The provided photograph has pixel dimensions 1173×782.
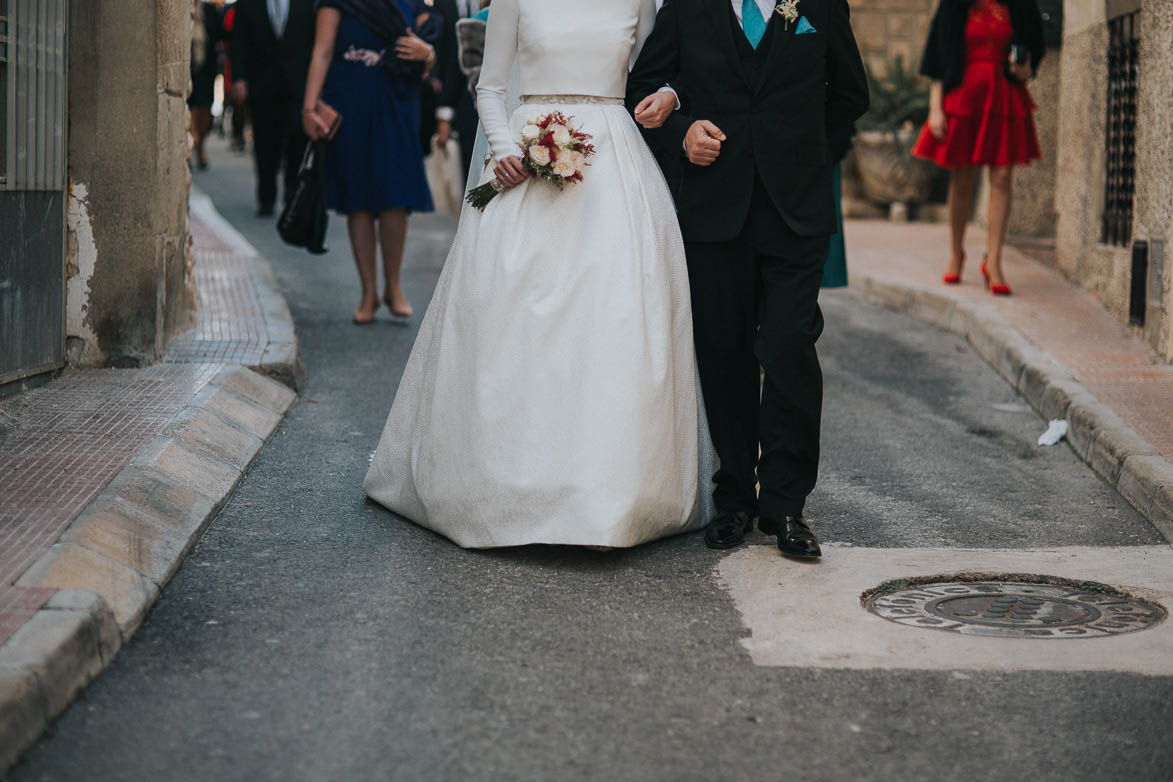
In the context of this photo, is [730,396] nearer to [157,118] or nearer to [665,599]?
[665,599]

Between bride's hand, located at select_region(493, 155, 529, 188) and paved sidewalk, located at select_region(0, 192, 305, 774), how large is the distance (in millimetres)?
1419

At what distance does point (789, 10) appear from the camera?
4.44 metres

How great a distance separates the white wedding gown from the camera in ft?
14.5

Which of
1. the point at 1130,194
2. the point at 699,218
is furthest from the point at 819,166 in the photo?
the point at 1130,194

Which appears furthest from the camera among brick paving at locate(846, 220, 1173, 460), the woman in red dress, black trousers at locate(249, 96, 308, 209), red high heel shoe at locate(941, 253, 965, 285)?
black trousers at locate(249, 96, 308, 209)

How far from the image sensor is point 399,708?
331 cm

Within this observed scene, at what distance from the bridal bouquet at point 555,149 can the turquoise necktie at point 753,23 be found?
568 mm

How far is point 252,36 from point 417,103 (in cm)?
529

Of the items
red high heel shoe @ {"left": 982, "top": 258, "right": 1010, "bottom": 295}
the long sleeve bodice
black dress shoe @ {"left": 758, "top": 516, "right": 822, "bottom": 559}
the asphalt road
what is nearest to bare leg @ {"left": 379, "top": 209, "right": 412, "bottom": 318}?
the asphalt road

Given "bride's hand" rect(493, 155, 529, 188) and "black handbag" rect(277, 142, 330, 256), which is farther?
"black handbag" rect(277, 142, 330, 256)

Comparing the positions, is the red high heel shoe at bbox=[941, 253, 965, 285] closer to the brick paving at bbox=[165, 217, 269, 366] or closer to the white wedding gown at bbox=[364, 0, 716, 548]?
the brick paving at bbox=[165, 217, 269, 366]

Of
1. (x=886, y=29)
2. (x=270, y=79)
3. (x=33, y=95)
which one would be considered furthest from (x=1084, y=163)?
(x=886, y=29)

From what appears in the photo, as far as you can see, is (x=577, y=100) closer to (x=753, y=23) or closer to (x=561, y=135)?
(x=561, y=135)

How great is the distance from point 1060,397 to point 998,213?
9.50 ft
